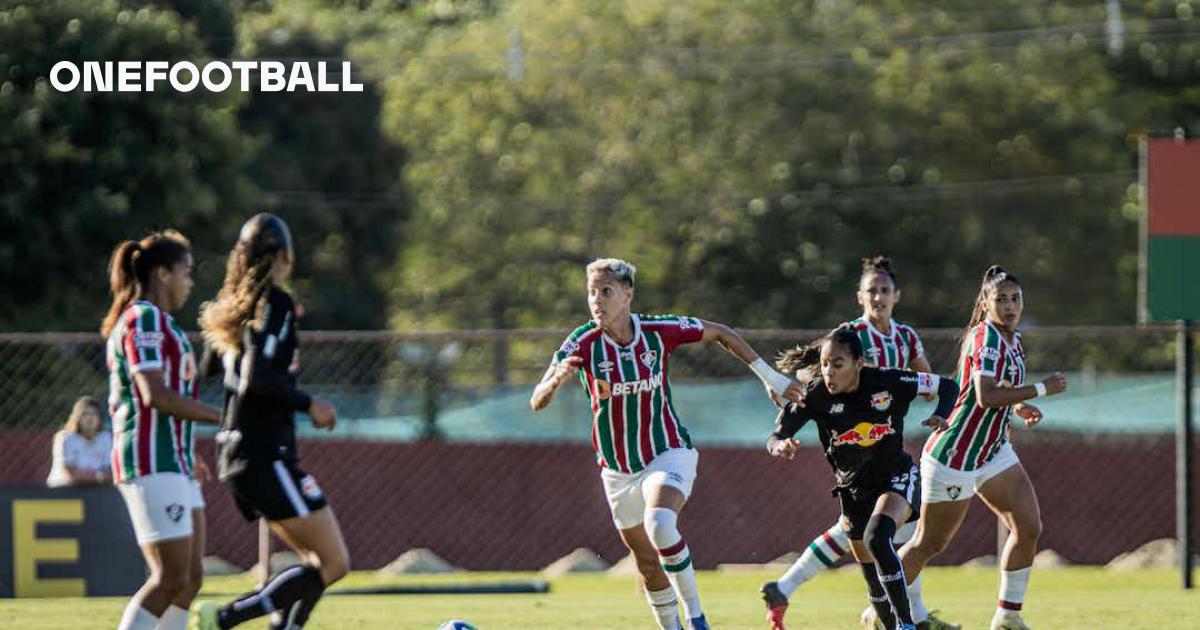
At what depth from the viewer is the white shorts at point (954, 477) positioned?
38.3ft

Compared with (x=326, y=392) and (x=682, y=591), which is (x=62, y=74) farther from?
(x=682, y=591)

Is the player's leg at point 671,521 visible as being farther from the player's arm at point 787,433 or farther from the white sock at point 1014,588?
the white sock at point 1014,588

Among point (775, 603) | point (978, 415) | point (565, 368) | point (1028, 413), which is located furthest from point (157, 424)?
point (1028, 413)

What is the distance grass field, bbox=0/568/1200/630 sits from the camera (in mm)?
13250

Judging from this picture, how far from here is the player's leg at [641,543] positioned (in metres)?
11.1

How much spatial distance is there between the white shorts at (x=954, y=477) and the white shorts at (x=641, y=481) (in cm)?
141

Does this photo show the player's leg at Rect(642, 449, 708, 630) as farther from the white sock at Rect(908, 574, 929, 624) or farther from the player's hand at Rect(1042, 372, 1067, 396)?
the player's hand at Rect(1042, 372, 1067, 396)

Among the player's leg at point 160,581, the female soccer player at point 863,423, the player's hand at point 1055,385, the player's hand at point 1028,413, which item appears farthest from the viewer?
the player's hand at point 1028,413

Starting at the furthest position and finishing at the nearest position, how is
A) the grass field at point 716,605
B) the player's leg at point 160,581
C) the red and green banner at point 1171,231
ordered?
the red and green banner at point 1171,231, the grass field at point 716,605, the player's leg at point 160,581

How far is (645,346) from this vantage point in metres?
11.2

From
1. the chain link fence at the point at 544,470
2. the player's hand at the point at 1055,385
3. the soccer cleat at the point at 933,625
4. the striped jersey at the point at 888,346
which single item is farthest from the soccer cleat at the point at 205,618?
the chain link fence at the point at 544,470

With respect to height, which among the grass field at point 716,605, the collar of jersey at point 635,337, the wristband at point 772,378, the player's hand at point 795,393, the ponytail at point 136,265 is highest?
the ponytail at point 136,265

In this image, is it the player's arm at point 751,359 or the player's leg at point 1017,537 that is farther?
the player's leg at point 1017,537

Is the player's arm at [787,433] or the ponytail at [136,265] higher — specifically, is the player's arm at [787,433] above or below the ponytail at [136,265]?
below
